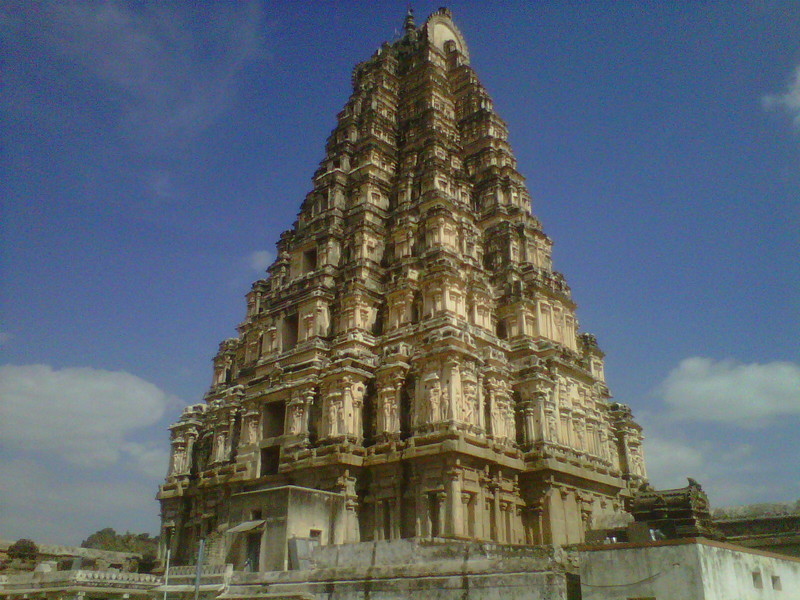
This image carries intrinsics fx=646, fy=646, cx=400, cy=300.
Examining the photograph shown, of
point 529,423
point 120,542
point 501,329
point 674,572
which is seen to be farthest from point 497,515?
point 120,542

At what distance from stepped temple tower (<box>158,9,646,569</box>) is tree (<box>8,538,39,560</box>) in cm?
1062

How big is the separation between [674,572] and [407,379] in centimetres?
1737

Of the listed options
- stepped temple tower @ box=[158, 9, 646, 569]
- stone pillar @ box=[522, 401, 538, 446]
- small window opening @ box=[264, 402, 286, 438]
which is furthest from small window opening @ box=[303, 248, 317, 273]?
stone pillar @ box=[522, 401, 538, 446]

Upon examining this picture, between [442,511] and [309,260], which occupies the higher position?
[309,260]

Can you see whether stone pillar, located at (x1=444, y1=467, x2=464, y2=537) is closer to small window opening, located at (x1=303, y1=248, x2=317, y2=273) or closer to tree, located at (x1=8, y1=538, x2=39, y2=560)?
small window opening, located at (x1=303, y1=248, x2=317, y2=273)

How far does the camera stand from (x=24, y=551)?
40406mm

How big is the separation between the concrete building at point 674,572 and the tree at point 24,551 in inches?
1473

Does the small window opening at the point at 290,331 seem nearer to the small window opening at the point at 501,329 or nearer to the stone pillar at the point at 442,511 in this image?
the small window opening at the point at 501,329

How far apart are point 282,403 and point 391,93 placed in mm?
26135

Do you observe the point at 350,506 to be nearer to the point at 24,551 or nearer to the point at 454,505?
the point at 454,505

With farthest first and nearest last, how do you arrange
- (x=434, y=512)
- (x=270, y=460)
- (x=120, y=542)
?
(x=120, y=542)
(x=270, y=460)
(x=434, y=512)

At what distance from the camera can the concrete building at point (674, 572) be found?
15.1 meters

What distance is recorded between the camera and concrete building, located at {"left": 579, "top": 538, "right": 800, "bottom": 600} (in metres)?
15.1

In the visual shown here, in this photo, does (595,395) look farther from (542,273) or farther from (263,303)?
(263,303)
